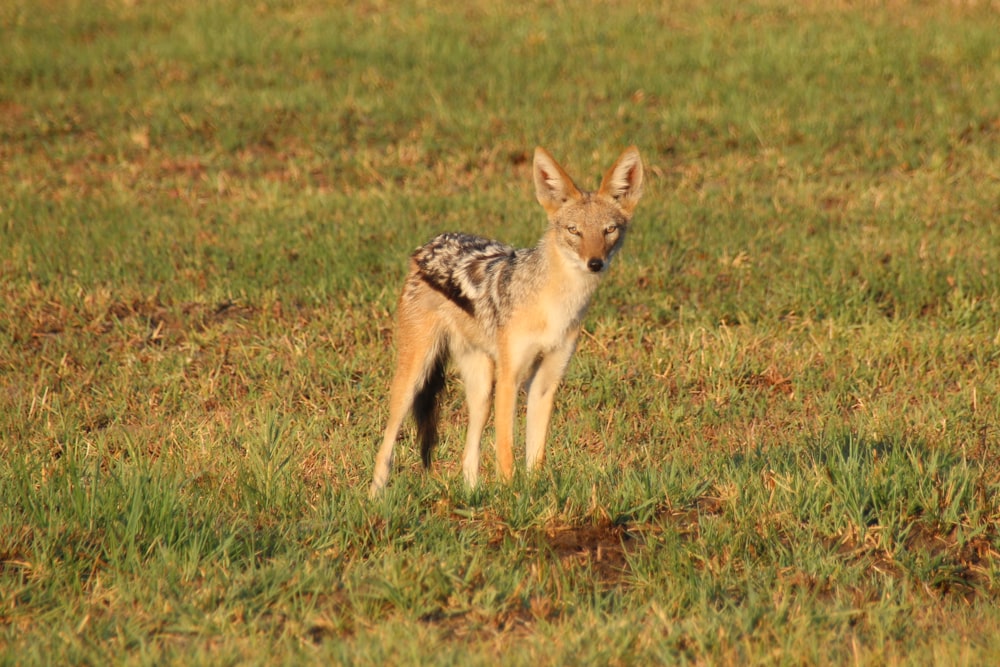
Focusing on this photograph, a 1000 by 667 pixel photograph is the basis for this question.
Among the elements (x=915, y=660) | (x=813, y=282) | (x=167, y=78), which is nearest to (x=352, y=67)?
(x=167, y=78)

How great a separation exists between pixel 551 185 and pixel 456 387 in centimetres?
203

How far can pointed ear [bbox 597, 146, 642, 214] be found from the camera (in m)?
6.09

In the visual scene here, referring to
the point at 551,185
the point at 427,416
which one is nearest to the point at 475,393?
the point at 427,416

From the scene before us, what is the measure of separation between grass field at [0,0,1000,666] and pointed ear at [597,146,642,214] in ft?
4.46

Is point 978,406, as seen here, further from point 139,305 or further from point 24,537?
point 139,305

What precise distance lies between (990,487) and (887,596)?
1.14m

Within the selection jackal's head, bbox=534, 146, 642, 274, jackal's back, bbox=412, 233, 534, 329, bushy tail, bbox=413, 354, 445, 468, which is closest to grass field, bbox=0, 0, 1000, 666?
bushy tail, bbox=413, 354, 445, 468

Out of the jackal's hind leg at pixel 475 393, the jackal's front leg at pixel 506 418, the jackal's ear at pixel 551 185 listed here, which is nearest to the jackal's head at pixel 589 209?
the jackal's ear at pixel 551 185

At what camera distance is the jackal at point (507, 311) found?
5.77 m

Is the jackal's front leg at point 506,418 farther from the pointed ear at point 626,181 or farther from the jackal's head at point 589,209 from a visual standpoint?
the pointed ear at point 626,181

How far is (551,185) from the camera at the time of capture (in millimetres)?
6168

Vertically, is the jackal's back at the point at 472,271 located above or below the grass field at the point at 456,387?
above

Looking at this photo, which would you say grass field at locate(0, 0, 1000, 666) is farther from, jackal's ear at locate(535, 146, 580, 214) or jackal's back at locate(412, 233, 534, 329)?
jackal's ear at locate(535, 146, 580, 214)

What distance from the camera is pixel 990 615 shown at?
4211 millimetres
